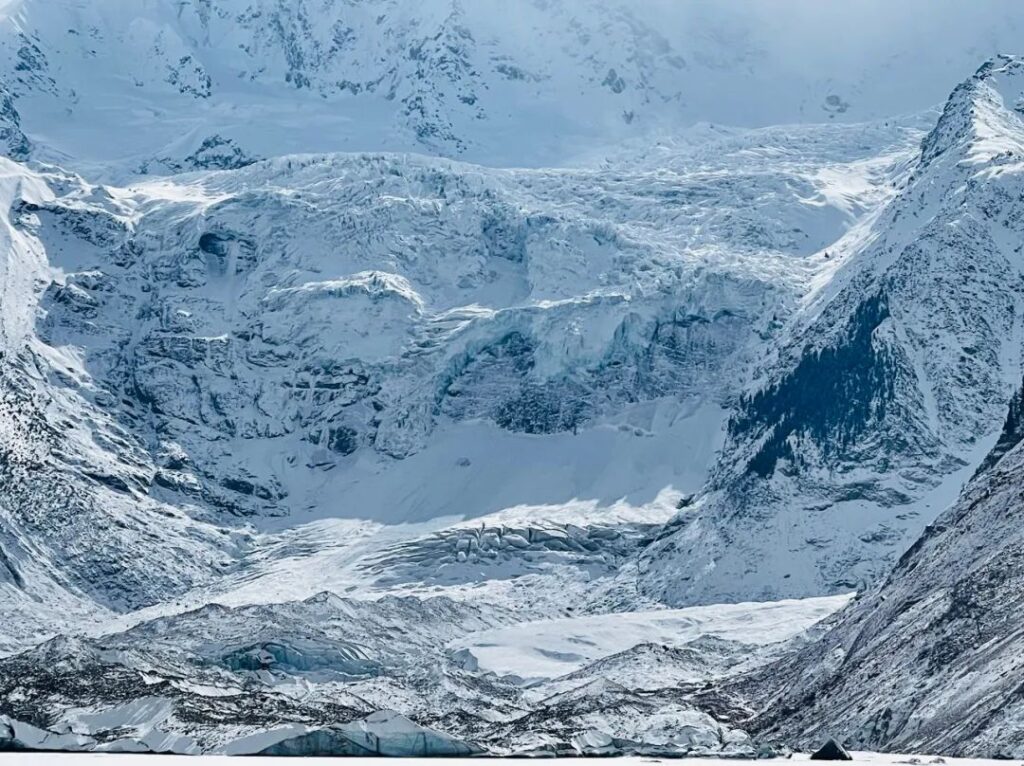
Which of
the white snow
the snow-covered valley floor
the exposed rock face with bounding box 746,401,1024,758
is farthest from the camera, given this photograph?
the exposed rock face with bounding box 746,401,1024,758

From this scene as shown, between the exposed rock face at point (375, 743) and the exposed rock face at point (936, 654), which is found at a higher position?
the exposed rock face at point (936, 654)

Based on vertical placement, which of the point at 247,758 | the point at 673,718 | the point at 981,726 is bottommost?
the point at 247,758

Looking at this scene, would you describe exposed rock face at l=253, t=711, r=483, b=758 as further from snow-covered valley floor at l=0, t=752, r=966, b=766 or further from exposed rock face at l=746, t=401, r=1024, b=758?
exposed rock face at l=746, t=401, r=1024, b=758

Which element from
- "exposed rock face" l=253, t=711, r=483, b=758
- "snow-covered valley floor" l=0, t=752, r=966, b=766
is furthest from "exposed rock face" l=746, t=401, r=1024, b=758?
"exposed rock face" l=253, t=711, r=483, b=758

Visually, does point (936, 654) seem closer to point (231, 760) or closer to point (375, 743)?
point (375, 743)

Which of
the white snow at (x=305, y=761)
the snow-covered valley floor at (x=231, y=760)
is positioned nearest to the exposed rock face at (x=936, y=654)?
the snow-covered valley floor at (x=231, y=760)

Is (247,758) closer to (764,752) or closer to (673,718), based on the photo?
(764,752)

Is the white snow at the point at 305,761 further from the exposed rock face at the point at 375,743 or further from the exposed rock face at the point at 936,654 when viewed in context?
the exposed rock face at the point at 936,654

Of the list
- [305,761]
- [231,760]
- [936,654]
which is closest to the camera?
[231,760]

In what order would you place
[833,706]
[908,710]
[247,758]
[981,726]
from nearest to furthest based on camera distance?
1. [247,758]
2. [981,726]
3. [908,710]
4. [833,706]

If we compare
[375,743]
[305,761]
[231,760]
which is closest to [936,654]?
[375,743]

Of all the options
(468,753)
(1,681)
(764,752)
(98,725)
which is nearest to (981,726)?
(764,752)
